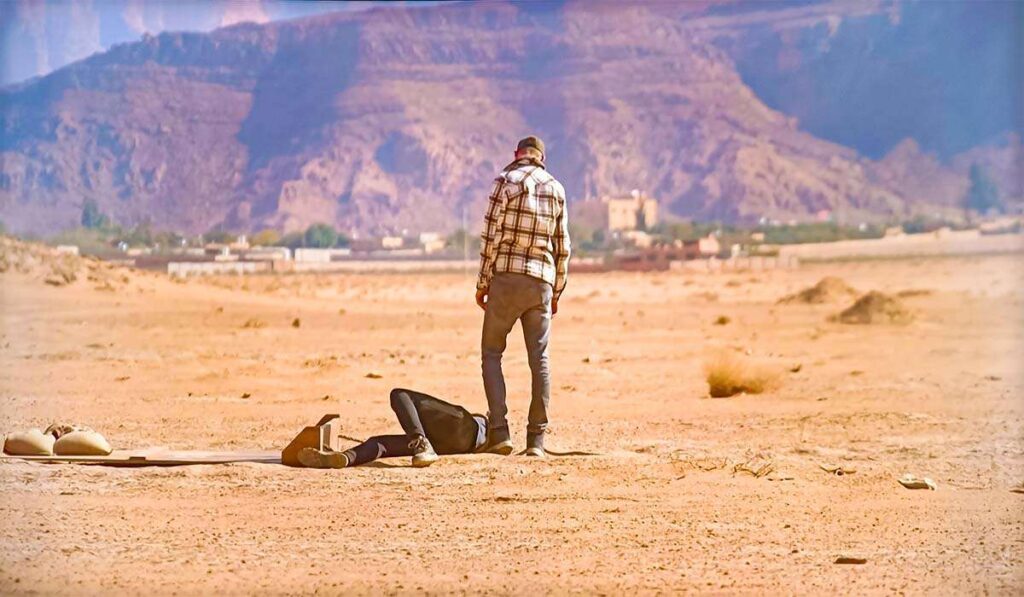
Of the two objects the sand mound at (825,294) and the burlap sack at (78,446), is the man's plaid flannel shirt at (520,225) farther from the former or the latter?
the sand mound at (825,294)

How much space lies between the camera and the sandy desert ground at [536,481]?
6.49m

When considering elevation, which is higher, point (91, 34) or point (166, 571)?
point (91, 34)

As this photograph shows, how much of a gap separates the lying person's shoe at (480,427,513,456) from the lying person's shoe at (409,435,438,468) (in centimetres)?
41

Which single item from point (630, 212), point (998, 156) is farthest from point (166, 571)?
point (998, 156)

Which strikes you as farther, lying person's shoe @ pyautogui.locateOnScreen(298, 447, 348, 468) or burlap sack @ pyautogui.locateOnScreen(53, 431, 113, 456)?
burlap sack @ pyautogui.locateOnScreen(53, 431, 113, 456)

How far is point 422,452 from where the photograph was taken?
9062mm

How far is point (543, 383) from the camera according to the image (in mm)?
Result: 9469

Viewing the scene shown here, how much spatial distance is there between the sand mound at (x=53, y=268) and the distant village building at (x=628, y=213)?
4633 inches

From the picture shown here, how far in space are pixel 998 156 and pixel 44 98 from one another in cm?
10206

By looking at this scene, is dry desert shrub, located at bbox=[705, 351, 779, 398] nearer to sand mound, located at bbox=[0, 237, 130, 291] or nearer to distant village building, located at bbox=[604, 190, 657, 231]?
sand mound, located at bbox=[0, 237, 130, 291]

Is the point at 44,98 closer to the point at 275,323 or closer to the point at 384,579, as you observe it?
the point at 275,323

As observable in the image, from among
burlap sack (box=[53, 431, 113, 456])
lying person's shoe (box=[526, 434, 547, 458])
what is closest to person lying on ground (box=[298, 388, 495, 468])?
lying person's shoe (box=[526, 434, 547, 458])

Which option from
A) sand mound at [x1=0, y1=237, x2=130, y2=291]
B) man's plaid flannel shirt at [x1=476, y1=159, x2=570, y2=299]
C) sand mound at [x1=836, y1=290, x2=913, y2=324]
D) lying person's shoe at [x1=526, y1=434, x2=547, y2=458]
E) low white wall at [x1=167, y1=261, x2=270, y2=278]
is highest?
man's plaid flannel shirt at [x1=476, y1=159, x2=570, y2=299]

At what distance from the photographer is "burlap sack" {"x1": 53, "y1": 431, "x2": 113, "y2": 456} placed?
9.31 metres
